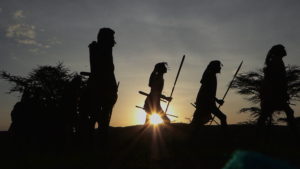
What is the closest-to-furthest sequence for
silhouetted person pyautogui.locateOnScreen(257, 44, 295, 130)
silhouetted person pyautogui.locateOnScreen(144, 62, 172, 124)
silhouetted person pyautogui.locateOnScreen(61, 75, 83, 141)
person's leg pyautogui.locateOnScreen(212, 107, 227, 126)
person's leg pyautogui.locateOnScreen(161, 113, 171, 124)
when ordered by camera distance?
silhouetted person pyautogui.locateOnScreen(257, 44, 295, 130) → person's leg pyautogui.locateOnScreen(212, 107, 227, 126) → silhouetted person pyautogui.locateOnScreen(61, 75, 83, 141) → silhouetted person pyautogui.locateOnScreen(144, 62, 172, 124) → person's leg pyautogui.locateOnScreen(161, 113, 171, 124)

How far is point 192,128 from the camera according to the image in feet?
26.9

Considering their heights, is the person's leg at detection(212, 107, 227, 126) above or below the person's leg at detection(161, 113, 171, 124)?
below

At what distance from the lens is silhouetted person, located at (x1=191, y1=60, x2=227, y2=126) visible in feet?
26.8

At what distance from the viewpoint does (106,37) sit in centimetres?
671

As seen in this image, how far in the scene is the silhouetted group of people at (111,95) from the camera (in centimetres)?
671

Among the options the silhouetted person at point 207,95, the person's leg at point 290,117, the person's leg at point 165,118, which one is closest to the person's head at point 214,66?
the silhouetted person at point 207,95

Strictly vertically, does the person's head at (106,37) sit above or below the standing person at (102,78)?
above

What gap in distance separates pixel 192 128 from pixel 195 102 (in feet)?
2.29

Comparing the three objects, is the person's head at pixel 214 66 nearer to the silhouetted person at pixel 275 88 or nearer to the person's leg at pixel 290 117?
the silhouetted person at pixel 275 88

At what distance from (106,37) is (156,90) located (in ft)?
11.5

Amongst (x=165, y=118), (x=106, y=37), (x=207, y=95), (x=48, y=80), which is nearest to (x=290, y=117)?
(x=207, y=95)

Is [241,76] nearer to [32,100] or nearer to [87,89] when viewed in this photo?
[32,100]

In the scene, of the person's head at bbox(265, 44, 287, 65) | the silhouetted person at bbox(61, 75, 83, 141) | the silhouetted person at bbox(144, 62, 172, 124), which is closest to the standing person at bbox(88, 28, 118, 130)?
the silhouetted person at bbox(61, 75, 83, 141)

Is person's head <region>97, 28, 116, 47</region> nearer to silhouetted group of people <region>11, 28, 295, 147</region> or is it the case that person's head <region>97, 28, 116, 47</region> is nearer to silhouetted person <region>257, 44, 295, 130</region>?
silhouetted group of people <region>11, 28, 295, 147</region>
